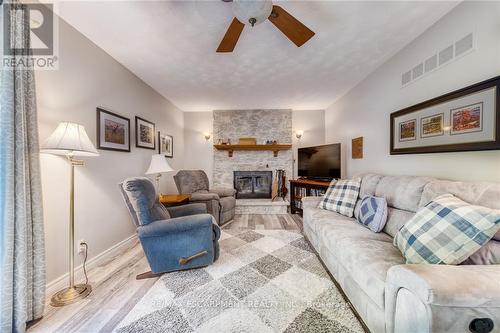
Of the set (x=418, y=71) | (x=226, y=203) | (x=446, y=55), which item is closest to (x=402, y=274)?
(x=446, y=55)

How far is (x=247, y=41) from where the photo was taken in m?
2.01

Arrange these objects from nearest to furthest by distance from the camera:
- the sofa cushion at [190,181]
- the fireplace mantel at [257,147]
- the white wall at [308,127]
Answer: the sofa cushion at [190,181]
the fireplace mantel at [257,147]
the white wall at [308,127]

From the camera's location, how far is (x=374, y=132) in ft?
8.93

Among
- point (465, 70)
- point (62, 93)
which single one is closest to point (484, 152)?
point (465, 70)

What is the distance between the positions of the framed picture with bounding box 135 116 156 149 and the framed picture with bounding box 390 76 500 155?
3598 mm

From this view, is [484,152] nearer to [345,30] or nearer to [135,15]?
[345,30]

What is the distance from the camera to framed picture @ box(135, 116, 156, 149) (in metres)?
2.78

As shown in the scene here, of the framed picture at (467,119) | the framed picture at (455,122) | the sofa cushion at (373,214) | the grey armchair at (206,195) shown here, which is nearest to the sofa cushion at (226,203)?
the grey armchair at (206,195)

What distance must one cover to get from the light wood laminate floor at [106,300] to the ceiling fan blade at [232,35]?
7.86 ft

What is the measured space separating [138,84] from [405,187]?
375 centimetres

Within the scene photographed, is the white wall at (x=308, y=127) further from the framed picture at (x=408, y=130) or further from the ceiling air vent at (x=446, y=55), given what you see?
the ceiling air vent at (x=446, y=55)

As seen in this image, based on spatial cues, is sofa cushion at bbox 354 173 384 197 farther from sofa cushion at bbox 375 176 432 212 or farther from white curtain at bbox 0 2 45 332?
white curtain at bbox 0 2 45 332

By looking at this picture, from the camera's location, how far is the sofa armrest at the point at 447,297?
29.2 inches

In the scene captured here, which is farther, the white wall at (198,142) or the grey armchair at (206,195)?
the white wall at (198,142)
